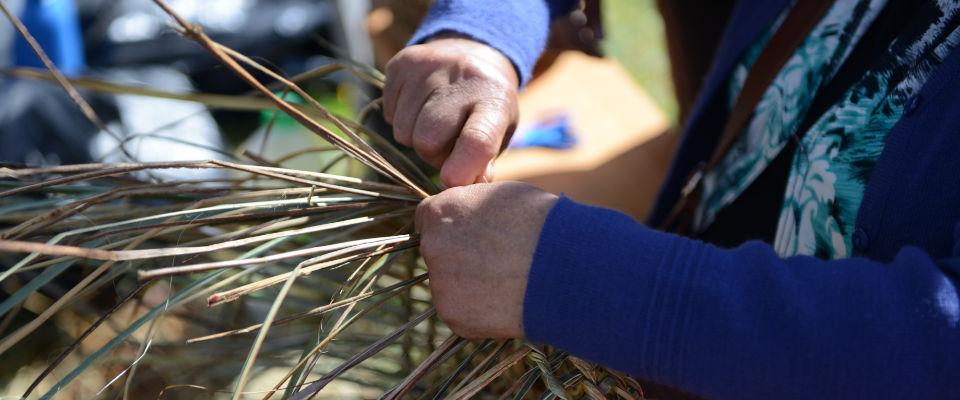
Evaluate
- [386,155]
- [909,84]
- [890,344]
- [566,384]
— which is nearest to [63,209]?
[386,155]

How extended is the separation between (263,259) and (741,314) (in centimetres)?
38

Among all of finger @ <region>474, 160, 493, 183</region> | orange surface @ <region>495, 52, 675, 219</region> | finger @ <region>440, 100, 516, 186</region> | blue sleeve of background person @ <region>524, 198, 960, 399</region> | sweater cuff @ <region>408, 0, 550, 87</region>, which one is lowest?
orange surface @ <region>495, 52, 675, 219</region>

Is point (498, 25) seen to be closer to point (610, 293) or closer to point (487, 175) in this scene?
point (487, 175)

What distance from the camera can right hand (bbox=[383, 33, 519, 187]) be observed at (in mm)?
643

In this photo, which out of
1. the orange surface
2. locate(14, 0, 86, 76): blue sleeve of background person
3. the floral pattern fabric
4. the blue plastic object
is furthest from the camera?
locate(14, 0, 86, 76): blue sleeve of background person

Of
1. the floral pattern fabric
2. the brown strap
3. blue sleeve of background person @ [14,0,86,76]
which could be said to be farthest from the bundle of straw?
blue sleeve of background person @ [14,0,86,76]

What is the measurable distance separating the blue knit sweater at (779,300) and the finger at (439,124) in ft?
0.63

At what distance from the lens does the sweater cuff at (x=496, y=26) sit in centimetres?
79

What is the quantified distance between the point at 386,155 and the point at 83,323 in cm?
82

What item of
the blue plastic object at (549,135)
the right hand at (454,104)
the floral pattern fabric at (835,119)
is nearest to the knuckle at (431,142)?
the right hand at (454,104)

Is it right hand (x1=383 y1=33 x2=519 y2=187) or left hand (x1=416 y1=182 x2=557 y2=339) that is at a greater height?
right hand (x1=383 y1=33 x2=519 y2=187)

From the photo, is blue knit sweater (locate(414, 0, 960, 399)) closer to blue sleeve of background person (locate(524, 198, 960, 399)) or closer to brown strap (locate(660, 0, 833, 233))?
blue sleeve of background person (locate(524, 198, 960, 399))

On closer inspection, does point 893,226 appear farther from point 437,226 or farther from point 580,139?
point 580,139

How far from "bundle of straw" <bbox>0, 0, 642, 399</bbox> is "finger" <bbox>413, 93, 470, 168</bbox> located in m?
0.04
